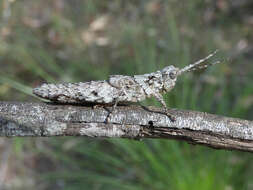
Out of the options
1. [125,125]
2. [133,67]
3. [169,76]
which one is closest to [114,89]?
[169,76]

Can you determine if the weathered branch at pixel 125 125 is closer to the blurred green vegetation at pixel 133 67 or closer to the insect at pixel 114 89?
the insect at pixel 114 89

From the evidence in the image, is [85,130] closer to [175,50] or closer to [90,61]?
[175,50]

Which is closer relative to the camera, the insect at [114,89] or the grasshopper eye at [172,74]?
the insect at [114,89]

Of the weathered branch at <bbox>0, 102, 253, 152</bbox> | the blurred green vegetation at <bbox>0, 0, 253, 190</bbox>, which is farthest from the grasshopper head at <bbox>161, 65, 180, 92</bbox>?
the blurred green vegetation at <bbox>0, 0, 253, 190</bbox>

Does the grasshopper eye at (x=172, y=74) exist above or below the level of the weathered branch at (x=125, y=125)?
above

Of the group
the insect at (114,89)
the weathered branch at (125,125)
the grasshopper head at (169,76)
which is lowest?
the weathered branch at (125,125)

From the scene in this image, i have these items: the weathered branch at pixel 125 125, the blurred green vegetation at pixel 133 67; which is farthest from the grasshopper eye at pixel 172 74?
the blurred green vegetation at pixel 133 67

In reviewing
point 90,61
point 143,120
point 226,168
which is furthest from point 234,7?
point 143,120
